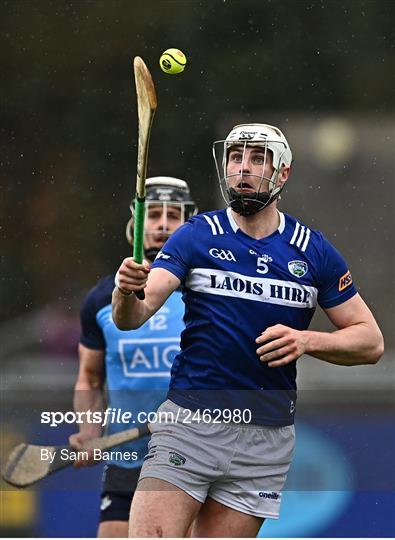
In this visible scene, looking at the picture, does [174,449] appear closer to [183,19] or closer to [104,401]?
[104,401]

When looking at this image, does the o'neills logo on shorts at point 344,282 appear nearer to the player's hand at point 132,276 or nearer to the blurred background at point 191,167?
the player's hand at point 132,276

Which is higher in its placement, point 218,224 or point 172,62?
point 172,62

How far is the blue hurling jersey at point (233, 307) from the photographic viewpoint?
3957mm

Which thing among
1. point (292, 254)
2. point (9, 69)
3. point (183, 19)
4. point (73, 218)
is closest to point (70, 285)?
point (73, 218)

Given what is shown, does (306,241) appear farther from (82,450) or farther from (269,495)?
(82,450)

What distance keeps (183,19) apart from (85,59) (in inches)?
26.1

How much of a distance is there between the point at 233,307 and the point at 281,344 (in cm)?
24

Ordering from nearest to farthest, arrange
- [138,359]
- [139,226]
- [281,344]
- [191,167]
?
[139,226] < [281,344] < [138,359] < [191,167]

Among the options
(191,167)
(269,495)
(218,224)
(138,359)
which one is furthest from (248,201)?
(191,167)

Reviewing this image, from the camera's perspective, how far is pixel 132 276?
3.54m

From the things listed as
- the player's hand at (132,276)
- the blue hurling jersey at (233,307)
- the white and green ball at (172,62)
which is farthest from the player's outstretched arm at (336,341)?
the white and green ball at (172,62)

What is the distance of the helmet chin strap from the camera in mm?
3977

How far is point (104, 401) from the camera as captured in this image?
17.5 ft

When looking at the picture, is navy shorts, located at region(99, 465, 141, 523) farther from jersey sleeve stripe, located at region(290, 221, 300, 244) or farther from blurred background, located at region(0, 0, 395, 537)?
jersey sleeve stripe, located at region(290, 221, 300, 244)
